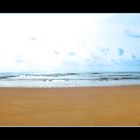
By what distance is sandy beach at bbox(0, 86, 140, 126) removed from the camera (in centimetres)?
114

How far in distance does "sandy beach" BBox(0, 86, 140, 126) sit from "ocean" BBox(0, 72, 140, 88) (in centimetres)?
2

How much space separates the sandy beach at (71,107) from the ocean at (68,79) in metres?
0.02

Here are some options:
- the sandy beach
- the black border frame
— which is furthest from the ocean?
the black border frame

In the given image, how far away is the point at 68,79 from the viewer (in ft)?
3.72

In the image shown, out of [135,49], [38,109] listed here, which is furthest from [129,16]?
[38,109]

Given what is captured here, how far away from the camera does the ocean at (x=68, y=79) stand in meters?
1.12

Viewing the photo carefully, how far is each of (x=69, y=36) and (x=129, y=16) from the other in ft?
0.91

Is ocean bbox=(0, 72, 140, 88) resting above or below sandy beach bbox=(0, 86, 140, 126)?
above

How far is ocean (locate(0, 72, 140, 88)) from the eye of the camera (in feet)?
3.67

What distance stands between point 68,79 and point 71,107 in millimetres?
131

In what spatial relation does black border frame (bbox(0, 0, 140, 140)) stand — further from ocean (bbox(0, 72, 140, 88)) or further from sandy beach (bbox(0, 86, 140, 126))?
ocean (bbox(0, 72, 140, 88))
